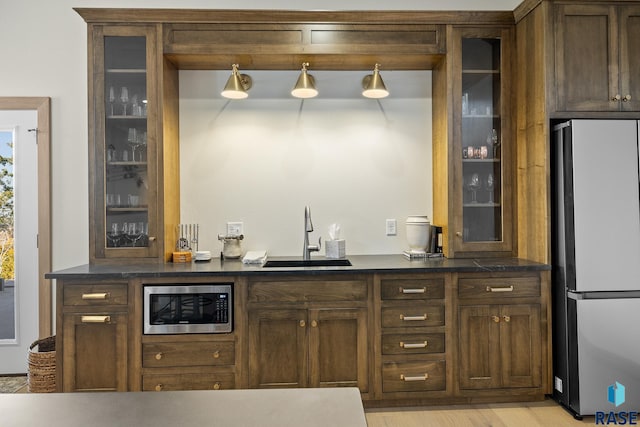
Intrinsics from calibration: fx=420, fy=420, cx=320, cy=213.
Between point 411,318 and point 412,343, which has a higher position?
point 411,318

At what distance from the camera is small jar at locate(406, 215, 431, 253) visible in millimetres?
3057

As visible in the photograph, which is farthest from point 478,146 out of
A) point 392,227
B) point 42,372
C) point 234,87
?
point 42,372

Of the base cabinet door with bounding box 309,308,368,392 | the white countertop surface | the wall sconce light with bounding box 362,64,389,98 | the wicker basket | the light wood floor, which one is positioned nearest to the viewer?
the white countertop surface

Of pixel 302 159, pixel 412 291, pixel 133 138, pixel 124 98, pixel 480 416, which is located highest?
pixel 124 98

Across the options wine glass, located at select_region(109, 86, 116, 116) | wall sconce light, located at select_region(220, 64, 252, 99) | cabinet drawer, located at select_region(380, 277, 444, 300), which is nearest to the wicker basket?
wine glass, located at select_region(109, 86, 116, 116)

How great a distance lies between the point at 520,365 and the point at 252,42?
273cm

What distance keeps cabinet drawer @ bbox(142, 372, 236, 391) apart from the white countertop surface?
1823 mm

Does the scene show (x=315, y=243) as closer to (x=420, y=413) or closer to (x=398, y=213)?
(x=398, y=213)

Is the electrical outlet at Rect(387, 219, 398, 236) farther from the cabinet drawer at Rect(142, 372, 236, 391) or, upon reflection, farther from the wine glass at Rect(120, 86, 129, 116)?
the wine glass at Rect(120, 86, 129, 116)

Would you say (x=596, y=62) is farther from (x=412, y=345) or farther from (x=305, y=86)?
(x=412, y=345)

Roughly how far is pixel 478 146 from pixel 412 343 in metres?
1.45

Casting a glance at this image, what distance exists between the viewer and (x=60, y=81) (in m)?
3.14

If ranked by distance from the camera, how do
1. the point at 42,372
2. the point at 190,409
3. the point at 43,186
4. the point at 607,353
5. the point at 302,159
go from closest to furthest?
the point at 190,409
the point at 607,353
the point at 42,372
the point at 43,186
the point at 302,159

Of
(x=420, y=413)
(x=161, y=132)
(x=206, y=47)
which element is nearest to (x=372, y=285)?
(x=420, y=413)
